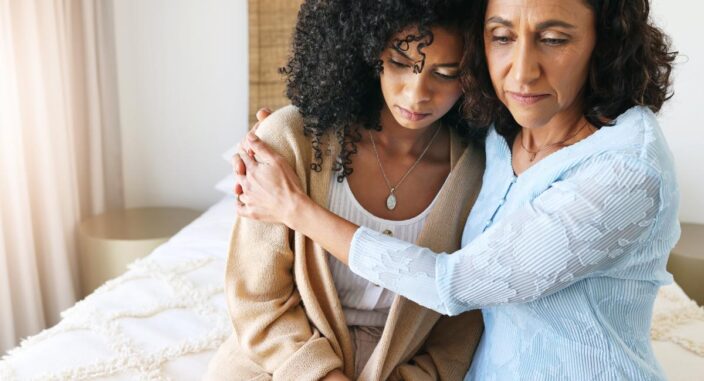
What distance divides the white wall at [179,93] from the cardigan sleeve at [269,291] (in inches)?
78.6

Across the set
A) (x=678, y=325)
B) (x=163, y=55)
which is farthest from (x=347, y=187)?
(x=163, y=55)

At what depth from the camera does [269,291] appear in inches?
52.0

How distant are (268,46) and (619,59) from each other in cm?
230

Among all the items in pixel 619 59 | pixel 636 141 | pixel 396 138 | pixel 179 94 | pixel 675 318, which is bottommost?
pixel 675 318

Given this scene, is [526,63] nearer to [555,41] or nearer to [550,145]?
[555,41]

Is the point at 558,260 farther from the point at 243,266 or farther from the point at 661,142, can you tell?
the point at 243,266

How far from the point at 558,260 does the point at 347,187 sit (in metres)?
0.50

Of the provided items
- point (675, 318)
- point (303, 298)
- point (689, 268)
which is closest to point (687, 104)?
point (689, 268)

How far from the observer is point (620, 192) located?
914mm

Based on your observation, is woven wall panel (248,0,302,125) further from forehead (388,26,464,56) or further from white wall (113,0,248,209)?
forehead (388,26,464,56)

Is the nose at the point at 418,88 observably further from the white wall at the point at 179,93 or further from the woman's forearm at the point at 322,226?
the white wall at the point at 179,93

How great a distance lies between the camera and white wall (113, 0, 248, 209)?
→ 3193mm

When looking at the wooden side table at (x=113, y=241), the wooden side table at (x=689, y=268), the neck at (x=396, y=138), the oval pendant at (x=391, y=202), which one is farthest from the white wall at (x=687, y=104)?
the wooden side table at (x=113, y=241)

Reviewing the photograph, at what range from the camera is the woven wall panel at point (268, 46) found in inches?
121
